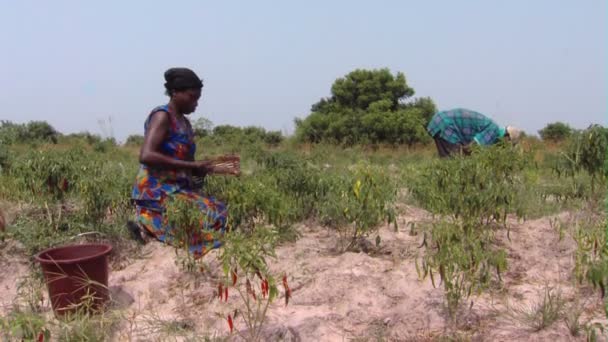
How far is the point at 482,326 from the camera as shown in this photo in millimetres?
2748

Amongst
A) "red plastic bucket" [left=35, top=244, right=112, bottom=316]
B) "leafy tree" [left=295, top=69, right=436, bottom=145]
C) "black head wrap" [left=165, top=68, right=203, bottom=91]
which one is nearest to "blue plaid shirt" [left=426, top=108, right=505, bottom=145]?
"black head wrap" [left=165, top=68, right=203, bottom=91]

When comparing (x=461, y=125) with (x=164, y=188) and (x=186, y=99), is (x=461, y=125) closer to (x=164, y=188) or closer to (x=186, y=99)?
(x=186, y=99)

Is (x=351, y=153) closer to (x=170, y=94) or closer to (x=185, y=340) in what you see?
(x=170, y=94)

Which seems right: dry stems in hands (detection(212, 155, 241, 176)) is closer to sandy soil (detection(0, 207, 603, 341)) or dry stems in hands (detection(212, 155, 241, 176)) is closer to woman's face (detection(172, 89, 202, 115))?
woman's face (detection(172, 89, 202, 115))

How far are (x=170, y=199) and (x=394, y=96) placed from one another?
13509 millimetres

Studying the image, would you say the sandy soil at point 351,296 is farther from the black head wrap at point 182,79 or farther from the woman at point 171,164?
the black head wrap at point 182,79

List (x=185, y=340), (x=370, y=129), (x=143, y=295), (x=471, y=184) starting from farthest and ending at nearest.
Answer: (x=370, y=129) → (x=471, y=184) → (x=143, y=295) → (x=185, y=340)

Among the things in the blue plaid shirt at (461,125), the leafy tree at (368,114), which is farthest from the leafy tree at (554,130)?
the blue plaid shirt at (461,125)

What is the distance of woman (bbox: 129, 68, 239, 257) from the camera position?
12.5 ft

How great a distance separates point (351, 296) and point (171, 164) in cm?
154

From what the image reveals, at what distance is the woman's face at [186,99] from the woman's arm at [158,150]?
14 centimetres

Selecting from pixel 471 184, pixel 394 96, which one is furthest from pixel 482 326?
pixel 394 96

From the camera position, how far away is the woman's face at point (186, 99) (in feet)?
12.9

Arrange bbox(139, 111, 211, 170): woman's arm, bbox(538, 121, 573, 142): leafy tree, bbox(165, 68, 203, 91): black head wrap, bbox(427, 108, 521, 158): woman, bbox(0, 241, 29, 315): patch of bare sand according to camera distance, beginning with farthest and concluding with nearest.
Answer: bbox(538, 121, 573, 142): leafy tree
bbox(427, 108, 521, 158): woman
bbox(165, 68, 203, 91): black head wrap
bbox(139, 111, 211, 170): woman's arm
bbox(0, 241, 29, 315): patch of bare sand
